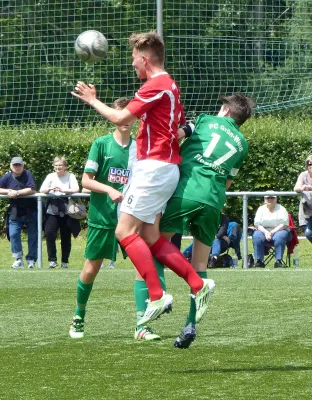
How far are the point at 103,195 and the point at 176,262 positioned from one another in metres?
1.73

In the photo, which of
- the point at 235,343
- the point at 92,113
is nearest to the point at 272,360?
the point at 235,343

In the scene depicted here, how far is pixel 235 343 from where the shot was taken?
7.57 meters

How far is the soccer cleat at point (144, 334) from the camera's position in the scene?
303 inches

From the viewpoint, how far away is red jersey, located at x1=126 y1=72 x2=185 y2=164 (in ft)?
22.1

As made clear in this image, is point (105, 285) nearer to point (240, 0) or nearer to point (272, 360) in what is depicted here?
point (272, 360)

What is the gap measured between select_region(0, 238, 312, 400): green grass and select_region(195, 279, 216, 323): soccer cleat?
0.33m

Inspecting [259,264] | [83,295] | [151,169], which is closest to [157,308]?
[151,169]

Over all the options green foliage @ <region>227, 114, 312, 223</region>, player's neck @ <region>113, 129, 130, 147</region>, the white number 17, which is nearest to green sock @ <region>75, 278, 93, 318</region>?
player's neck @ <region>113, 129, 130, 147</region>

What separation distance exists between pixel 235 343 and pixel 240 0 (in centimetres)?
2020

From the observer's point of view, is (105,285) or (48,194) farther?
(48,194)

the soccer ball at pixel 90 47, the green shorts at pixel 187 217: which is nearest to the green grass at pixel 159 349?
the green shorts at pixel 187 217

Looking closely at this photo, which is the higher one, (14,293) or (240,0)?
(240,0)

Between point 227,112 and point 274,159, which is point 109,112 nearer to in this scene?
point 227,112

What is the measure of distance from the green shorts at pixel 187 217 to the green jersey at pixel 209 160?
1.6 inches
